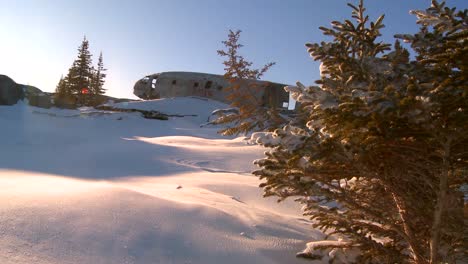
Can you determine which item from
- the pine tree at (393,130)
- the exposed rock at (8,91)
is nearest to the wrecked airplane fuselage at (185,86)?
the exposed rock at (8,91)

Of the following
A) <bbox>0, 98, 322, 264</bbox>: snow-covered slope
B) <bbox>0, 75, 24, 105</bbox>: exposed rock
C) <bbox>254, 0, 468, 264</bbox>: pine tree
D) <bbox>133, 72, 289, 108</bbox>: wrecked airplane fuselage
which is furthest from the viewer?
<bbox>133, 72, 289, 108</bbox>: wrecked airplane fuselage

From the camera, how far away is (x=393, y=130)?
7.52 feet

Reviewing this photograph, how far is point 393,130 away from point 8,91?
1993 cm

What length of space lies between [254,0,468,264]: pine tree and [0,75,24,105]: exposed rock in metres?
18.9

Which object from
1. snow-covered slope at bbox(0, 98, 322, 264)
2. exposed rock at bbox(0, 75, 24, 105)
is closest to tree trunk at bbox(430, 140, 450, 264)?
snow-covered slope at bbox(0, 98, 322, 264)

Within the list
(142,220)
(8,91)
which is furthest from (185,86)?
(142,220)

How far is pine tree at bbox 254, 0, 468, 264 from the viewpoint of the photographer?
220 centimetres

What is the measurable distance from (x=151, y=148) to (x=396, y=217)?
890 centimetres

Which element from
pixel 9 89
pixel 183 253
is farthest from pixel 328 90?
pixel 9 89

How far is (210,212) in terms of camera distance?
388 centimetres

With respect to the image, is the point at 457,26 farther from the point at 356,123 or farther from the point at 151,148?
the point at 151,148

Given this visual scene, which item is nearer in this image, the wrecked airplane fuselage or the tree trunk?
the tree trunk

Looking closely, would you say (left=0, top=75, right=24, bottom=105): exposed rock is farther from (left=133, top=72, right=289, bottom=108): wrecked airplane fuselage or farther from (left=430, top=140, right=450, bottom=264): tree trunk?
(left=430, top=140, right=450, bottom=264): tree trunk

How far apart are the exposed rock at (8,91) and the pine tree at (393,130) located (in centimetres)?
1887
